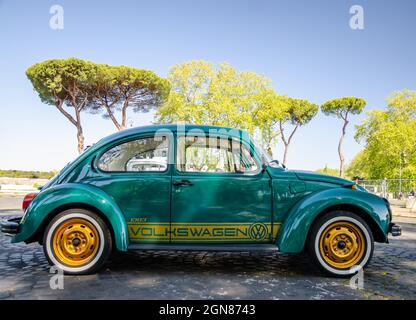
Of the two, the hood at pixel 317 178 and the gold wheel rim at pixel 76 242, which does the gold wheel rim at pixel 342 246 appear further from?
the gold wheel rim at pixel 76 242

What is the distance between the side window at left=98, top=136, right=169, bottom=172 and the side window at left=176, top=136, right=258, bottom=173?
213 mm

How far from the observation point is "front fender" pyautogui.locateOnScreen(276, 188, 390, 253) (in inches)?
166

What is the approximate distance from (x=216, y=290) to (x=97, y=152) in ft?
7.20

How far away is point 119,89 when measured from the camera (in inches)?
1328

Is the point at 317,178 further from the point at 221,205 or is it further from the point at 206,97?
the point at 206,97

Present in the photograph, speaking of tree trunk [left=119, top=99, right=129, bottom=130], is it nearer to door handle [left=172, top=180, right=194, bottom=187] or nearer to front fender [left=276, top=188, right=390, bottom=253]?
door handle [left=172, top=180, right=194, bottom=187]

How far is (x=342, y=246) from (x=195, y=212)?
1.74 meters

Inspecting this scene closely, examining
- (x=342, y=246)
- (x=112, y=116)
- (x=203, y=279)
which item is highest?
(x=112, y=116)

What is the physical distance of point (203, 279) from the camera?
4.12 meters

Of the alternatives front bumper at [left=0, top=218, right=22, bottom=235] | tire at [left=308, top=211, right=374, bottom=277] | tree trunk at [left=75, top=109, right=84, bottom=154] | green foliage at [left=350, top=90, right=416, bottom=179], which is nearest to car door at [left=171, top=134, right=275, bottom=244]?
tire at [left=308, top=211, right=374, bottom=277]

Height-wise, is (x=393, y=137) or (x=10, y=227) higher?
(x=393, y=137)

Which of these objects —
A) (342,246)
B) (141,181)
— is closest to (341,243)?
(342,246)
